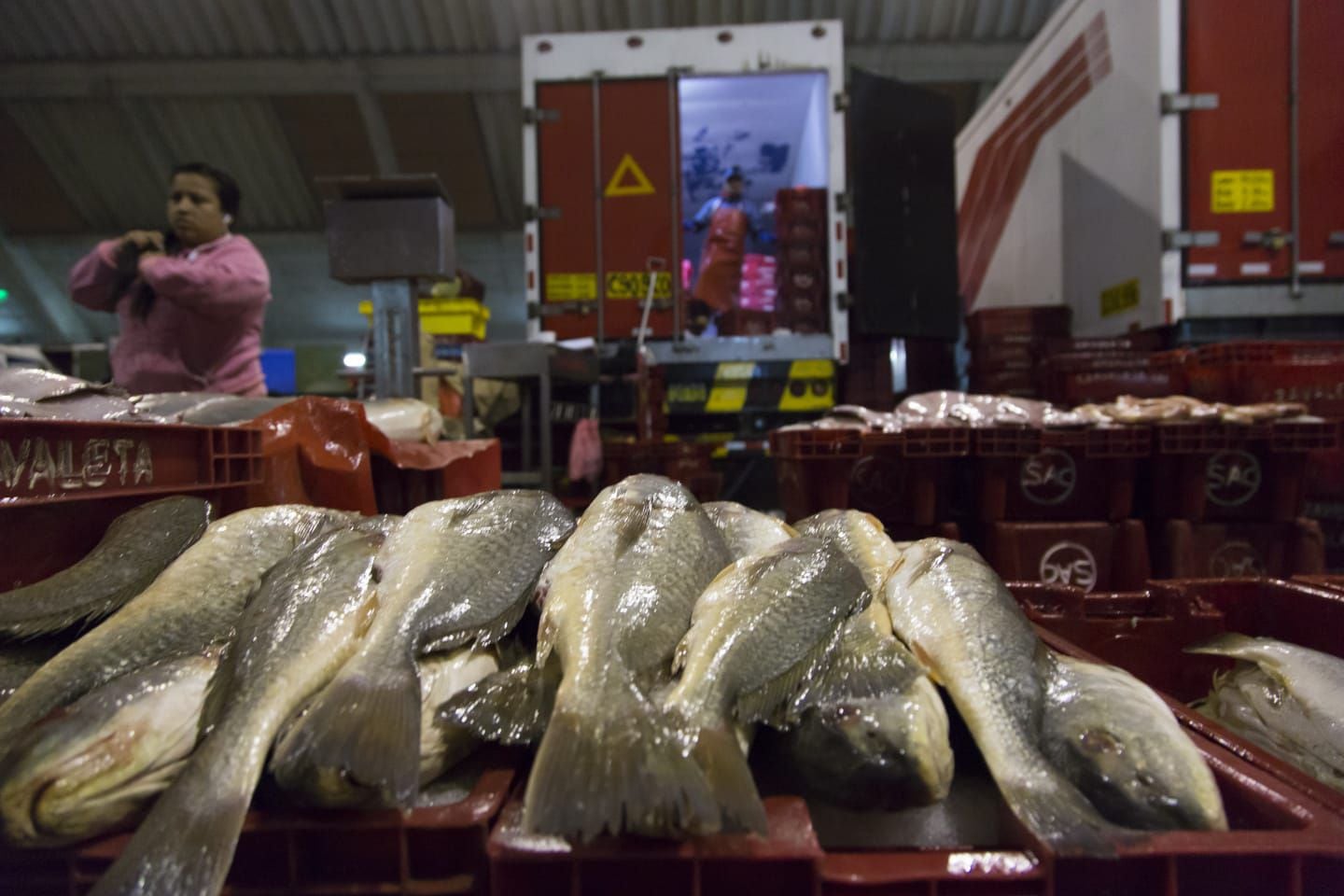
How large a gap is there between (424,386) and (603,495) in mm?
3929

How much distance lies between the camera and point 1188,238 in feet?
14.2

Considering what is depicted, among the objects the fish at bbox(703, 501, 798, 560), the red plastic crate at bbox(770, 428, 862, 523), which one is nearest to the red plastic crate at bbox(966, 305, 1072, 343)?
the red plastic crate at bbox(770, 428, 862, 523)

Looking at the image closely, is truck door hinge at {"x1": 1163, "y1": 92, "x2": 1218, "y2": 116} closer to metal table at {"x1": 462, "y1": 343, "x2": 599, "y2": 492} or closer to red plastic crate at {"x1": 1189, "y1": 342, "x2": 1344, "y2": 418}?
red plastic crate at {"x1": 1189, "y1": 342, "x2": 1344, "y2": 418}

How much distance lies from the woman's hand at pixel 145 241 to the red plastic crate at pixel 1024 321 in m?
5.30

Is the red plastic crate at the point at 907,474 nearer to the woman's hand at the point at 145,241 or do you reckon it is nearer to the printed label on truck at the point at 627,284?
the printed label on truck at the point at 627,284

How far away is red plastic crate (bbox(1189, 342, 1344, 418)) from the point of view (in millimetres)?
3420

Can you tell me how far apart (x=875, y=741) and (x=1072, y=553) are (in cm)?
242

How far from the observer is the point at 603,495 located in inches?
59.6

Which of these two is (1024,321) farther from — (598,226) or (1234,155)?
(598,226)

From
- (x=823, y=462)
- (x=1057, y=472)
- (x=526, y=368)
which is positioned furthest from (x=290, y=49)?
(x=1057, y=472)

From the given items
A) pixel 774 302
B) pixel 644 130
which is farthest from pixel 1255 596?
pixel 644 130

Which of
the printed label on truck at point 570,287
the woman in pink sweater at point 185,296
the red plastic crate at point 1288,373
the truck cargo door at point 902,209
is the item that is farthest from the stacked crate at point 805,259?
the woman in pink sweater at point 185,296

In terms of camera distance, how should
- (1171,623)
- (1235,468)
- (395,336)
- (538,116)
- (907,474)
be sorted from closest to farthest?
(1171,623)
(1235,468)
(907,474)
(395,336)
(538,116)

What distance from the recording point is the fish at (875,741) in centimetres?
93
